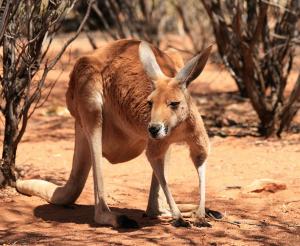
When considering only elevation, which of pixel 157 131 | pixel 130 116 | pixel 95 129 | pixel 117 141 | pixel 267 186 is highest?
pixel 157 131

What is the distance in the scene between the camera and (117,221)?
5445 millimetres

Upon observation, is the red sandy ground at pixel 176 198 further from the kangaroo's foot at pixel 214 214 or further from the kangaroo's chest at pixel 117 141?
the kangaroo's chest at pixel 117 141

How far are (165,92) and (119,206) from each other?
169 centimetres

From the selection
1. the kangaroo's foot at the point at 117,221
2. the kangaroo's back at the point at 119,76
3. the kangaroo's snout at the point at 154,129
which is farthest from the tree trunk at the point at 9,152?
the kangaroo's snout at the point at 154,129

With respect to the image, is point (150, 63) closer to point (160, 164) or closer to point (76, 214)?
point (160, 164)

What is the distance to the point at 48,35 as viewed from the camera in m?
6.65

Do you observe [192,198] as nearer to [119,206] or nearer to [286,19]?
[119,206]

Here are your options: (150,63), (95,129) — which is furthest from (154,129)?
(95,129)

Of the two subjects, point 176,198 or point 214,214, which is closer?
point 214,214

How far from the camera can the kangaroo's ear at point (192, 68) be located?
197 inches

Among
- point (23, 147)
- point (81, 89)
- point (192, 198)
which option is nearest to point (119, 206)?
point (192, 198)

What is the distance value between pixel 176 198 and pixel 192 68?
1.86 m

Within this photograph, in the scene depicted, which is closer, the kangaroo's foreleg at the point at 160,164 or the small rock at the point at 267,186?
the kangaroo's foreleg at the point at 160,164

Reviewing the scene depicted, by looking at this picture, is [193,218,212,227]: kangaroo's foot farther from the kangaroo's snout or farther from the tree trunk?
the tree trunk
